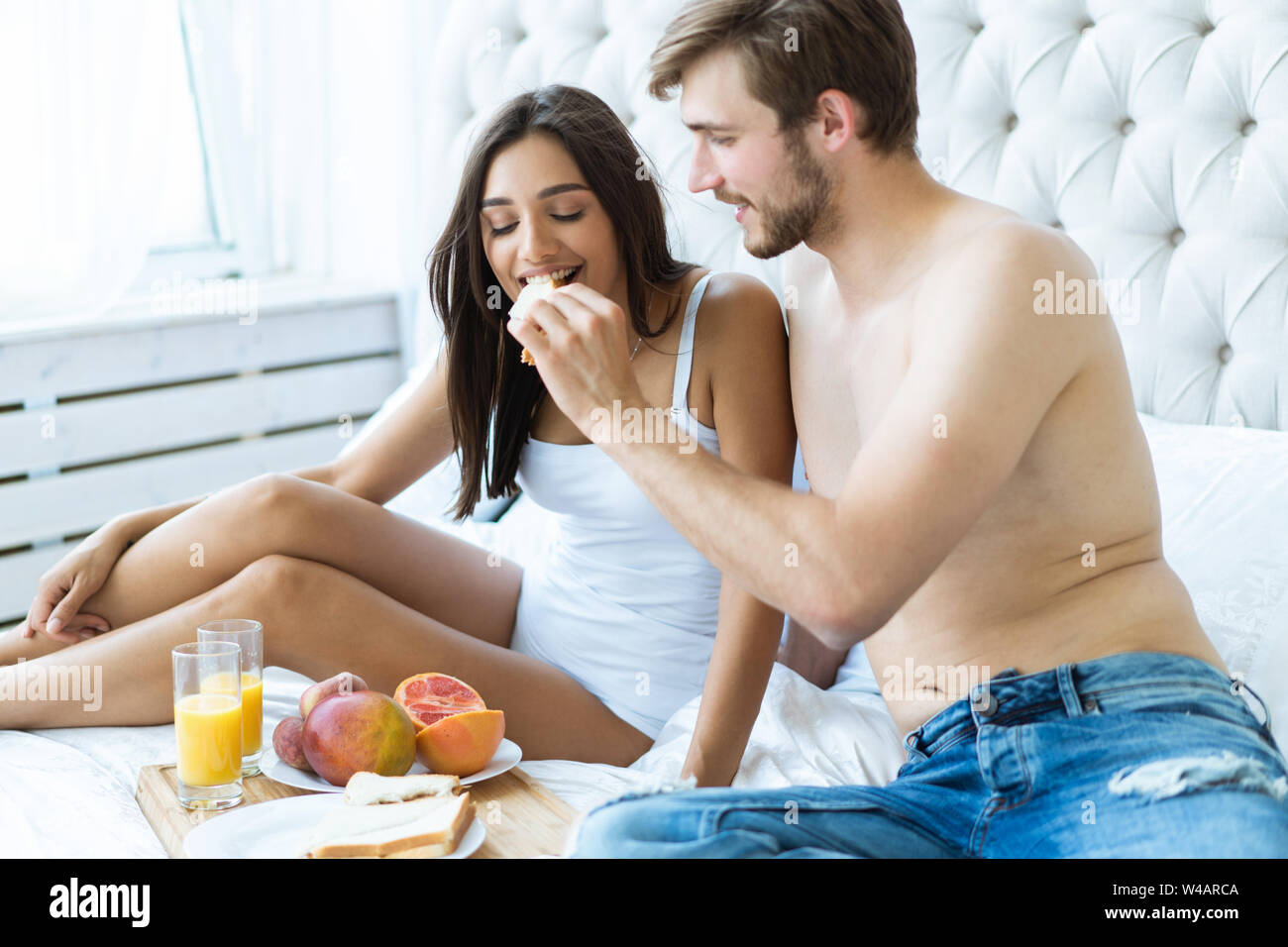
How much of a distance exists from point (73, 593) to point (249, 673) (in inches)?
16.9

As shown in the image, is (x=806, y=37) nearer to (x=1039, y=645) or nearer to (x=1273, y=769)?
(x=1039, y=645)

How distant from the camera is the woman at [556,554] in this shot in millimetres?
1472

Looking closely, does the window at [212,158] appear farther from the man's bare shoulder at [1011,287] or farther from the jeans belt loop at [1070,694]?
the jeans belt loop at [1070,694]

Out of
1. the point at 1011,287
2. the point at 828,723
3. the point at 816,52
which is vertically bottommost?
the point at 828,723

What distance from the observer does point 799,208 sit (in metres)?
1.19

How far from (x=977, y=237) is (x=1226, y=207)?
0.76 metres

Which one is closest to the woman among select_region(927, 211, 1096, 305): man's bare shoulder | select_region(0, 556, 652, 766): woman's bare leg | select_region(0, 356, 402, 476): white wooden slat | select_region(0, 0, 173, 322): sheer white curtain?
select_region(0, 556, 652, 766): woman's bare leg

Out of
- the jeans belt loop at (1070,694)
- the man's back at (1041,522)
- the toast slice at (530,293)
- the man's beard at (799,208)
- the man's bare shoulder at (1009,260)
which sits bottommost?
the jeans belt loop at (1070,694)

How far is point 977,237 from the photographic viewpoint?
1074 mm

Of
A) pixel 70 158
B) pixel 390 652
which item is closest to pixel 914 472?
pixel 390 652

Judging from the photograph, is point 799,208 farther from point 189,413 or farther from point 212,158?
point 212,158

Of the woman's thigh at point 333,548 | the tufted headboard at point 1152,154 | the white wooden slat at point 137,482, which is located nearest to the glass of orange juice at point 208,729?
the woman's thigh at point 333,548

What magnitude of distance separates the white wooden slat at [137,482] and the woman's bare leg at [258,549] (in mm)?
1214

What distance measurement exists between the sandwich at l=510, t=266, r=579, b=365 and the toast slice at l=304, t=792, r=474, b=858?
455 millimetres
